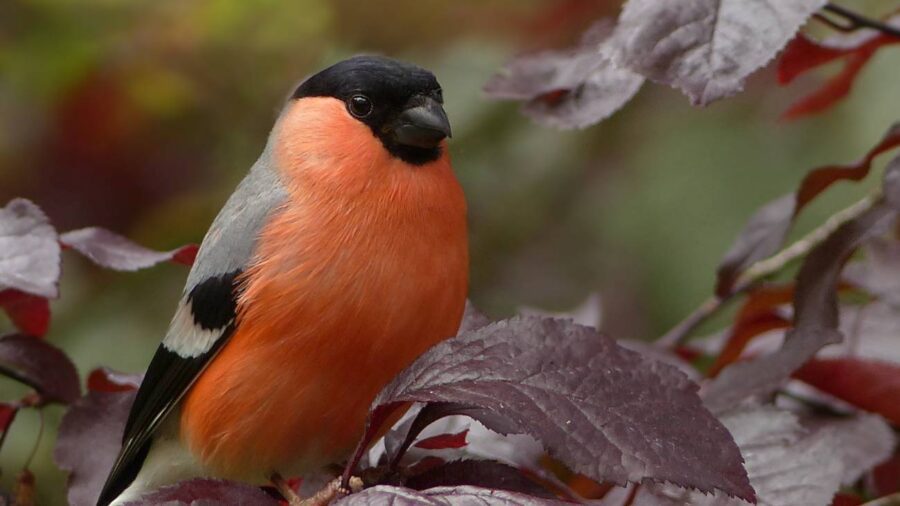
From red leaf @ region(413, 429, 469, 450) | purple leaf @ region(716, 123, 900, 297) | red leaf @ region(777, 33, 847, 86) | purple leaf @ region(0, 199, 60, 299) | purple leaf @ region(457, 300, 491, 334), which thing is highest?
red leaf @ region(777, 33, 847, 86)

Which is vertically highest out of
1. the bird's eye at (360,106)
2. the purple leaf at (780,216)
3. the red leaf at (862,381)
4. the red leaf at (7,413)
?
the purple leaf at (780,216)

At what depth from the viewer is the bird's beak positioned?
2047mm

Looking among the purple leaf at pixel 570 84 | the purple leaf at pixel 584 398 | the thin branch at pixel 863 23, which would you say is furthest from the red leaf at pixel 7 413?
the thin branch at pixel 863 23

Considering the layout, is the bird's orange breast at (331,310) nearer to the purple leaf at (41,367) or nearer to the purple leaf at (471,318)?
the purple leaf at (471,318)

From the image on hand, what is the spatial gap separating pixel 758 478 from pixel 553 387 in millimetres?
453

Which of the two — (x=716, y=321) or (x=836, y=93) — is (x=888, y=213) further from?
(x=716, y=321)

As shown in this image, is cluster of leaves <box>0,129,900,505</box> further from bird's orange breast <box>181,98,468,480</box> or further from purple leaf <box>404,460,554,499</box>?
bird's orange breast <box>181,98,468,480</box>

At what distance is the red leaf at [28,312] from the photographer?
6.72 ft

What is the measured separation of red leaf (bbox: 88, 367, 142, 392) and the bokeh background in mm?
1277

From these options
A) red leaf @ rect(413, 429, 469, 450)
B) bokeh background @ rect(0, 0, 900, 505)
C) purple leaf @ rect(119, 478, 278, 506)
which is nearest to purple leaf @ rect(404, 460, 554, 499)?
red leaf @ rect(413, 429, 469, 450)

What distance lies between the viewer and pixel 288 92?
3461mm

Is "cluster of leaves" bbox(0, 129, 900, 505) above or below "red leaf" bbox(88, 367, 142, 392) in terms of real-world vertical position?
above

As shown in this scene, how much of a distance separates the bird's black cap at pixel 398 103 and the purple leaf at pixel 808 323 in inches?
25.5

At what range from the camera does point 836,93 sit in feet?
7.55
